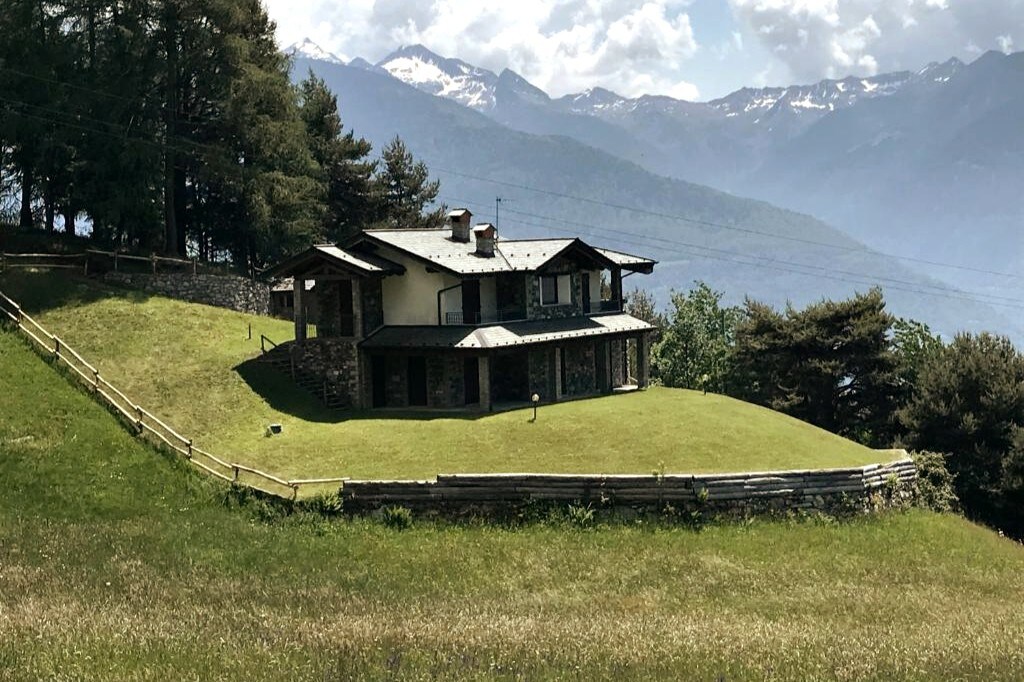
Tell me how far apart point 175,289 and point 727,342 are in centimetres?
4312

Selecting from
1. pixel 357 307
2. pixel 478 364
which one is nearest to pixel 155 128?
pixel 357 307

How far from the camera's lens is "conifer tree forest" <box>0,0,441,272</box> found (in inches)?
1823

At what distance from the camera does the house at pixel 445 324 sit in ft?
125

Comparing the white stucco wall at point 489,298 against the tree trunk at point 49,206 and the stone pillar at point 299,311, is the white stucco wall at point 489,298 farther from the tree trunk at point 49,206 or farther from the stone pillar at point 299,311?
the tree trunk at point 49,206

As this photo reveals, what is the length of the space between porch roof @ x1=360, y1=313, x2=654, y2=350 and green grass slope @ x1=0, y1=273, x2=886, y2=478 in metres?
3.40

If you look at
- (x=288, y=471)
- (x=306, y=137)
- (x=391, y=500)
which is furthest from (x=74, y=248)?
(x=391, y=500)

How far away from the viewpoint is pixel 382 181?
70.5 meters

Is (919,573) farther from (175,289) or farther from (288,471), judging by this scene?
(175,289)

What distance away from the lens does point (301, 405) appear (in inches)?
1416

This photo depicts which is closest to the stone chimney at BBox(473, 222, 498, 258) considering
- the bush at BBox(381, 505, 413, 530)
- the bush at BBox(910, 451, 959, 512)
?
the bush at BBox(381, 505, 413, 530)

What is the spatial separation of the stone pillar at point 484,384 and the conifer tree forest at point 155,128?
68.8ft

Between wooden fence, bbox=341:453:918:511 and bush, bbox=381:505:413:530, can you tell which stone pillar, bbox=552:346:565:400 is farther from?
bush, bbox=381:505:413:530

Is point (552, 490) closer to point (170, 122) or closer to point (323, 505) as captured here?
point (323, 505)

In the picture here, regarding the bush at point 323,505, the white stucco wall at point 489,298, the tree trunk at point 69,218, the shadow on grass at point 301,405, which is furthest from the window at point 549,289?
the tree trunk at point 69,218
